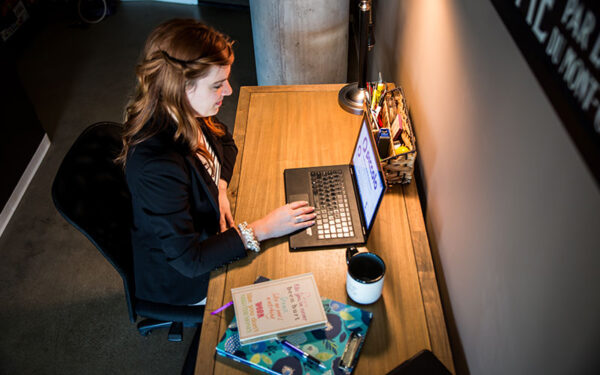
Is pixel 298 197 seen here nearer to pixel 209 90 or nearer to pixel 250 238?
pixel 250 238

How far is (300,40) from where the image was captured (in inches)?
105

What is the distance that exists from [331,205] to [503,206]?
2.36 ft

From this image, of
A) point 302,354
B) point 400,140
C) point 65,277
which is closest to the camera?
point 302,354

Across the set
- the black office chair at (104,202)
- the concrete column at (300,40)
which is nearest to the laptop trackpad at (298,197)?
the black office chair at (104,202)

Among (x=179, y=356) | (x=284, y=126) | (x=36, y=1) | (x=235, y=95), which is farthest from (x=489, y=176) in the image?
(x=36, y=1)

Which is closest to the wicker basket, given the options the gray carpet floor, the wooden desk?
the wooden desk

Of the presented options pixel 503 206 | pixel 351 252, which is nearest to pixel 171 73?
pixel 351 252

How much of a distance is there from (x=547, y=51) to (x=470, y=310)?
708mm

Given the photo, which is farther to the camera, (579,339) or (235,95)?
(235,95)

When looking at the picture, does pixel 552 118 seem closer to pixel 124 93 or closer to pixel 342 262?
pixel 342 262

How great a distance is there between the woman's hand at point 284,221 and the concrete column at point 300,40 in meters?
1.46

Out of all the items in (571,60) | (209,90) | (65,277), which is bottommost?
(65,277)

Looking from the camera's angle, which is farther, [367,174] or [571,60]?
[367,174]

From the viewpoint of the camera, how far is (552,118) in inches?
28.0
